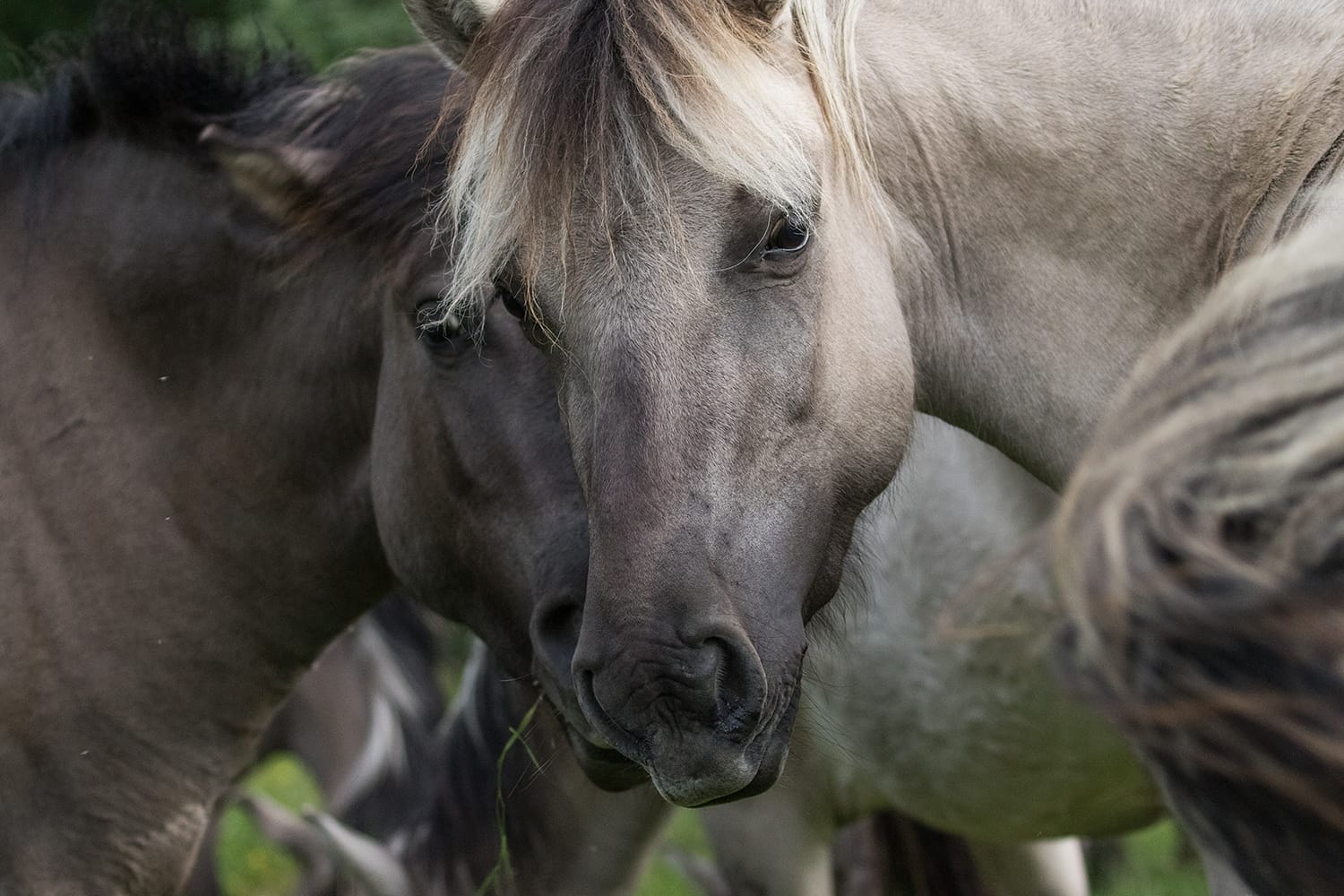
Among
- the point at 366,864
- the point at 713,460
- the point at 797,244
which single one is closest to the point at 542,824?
the point at 366,864

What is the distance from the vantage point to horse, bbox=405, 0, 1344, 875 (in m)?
1.94

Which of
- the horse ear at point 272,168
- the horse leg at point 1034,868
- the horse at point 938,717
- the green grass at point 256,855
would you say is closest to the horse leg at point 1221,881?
the horse at point 938,717

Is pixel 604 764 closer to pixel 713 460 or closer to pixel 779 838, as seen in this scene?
pixel 713 460

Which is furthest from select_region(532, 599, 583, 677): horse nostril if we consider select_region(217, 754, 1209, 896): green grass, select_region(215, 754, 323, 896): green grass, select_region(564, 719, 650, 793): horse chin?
select_region(215, 754, 323, 896): green grass

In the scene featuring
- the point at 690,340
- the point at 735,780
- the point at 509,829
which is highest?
the point at 690,340

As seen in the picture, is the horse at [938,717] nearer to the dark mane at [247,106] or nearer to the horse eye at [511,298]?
the horse eye at [511,298]

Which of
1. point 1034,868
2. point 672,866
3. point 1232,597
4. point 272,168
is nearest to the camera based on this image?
point 1232,597

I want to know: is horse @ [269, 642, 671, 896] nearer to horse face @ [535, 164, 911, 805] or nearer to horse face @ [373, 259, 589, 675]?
horse face @ [373, 259, 589, 675]

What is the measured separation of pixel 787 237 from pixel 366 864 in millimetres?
2243

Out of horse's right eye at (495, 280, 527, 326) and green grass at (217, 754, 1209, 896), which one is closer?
horse's right eye at (495, 280, 527, 326)

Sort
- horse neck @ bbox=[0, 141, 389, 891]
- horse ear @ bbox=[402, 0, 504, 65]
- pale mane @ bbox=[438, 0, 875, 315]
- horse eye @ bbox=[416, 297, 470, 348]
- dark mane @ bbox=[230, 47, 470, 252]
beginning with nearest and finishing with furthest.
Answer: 1. pale mane @ bbox=[438, 0, 875, 315]
2. horse ear @ bbox=[402, 0, 504, 65]
3. horse eye @ bbox=[416, 297, 470, 348]
4. dark mane @ bbox=[230, 47, 470, 252]
5. horse neck @ bbox=[0, 141, 389, 891]

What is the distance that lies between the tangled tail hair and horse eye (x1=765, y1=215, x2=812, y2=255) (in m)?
0.70

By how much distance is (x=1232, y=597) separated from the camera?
4.18 ft

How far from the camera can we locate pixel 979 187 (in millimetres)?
2258
